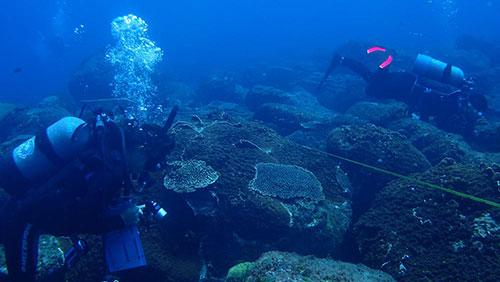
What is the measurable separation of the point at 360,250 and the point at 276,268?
7.39ft

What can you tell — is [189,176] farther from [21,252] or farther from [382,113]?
[382,113]

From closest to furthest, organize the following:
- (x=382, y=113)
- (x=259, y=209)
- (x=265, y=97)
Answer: (x=259, y=209)
(x=382, y=113)
(x=265, y=97)

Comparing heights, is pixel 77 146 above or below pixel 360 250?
above

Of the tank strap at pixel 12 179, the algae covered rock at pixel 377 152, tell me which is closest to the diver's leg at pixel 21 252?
the tank strap at pixel 12 179

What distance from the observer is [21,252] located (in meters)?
3.14

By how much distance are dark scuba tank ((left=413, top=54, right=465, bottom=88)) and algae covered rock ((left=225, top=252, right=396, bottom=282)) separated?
7155 millimetres

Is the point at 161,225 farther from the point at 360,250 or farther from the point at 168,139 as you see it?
the point at 360,250

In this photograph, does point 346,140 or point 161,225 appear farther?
point 346,140

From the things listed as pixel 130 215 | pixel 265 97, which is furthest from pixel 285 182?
pixel 265 97

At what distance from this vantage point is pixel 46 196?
307cm

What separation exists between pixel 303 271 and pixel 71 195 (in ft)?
9.69

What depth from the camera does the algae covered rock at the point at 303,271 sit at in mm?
3172

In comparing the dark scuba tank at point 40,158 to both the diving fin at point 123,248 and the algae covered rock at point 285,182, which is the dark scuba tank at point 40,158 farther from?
the algae covered rock at point 285,182

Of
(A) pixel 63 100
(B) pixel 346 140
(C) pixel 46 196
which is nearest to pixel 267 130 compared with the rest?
(B) pixel 346 140
